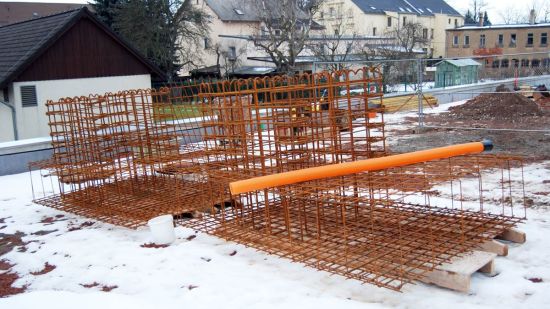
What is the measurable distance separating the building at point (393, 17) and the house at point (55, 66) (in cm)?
2590

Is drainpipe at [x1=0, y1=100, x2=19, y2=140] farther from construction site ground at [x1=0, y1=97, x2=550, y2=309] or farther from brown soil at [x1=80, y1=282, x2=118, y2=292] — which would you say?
brown soil at [x1=80, y1=282, x2=118, y2=292]

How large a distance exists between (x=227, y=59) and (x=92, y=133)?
32.7 metres

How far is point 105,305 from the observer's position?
5168 millimetres

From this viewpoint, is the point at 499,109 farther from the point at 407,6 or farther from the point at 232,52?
the point at 407,6

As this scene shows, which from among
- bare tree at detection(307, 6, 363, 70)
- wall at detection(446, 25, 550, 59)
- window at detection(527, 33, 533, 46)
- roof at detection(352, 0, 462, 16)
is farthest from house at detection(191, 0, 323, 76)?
window at detection(527, 33, 533, 46)

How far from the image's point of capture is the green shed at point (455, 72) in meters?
30.0

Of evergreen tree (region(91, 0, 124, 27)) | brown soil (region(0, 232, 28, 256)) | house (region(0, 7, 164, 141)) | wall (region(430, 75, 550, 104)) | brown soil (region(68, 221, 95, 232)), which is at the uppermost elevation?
evergreen tree (region(91, 0, 124, 27))

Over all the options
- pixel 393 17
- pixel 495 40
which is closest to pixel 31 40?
pixel 495 40

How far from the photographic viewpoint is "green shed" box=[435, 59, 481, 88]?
98.4 ft

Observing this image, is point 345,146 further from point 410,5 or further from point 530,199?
point 410,5

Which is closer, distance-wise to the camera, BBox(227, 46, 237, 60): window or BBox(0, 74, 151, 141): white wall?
BBox(0, 74, 151, 141): white wall

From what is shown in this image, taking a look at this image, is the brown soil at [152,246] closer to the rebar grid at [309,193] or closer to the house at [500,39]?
the rebar grid at [309,193]

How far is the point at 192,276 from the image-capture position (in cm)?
578

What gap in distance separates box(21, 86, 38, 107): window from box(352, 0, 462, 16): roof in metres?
37.9
